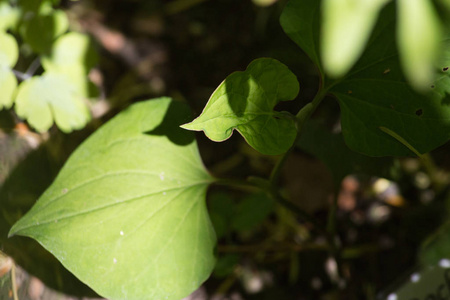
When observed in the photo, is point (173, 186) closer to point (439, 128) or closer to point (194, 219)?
point (194, 219)

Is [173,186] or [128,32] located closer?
[173,186]

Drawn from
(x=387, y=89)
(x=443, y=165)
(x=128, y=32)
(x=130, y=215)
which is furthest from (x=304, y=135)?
(x=128, y=32)

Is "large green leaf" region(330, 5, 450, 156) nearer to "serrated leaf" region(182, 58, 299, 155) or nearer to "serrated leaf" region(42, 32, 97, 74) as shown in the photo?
"serrated leaf" region(182, 58, 299, 155)

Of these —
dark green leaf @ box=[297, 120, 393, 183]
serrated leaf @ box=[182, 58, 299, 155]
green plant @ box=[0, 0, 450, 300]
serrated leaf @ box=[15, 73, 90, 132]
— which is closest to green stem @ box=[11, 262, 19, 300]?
green plant @ box=[0, 0, 450, 300]

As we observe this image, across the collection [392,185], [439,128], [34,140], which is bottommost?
[392,185]

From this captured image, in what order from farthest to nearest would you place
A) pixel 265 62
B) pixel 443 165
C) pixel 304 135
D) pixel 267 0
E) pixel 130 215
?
pixel 443 165
pixel 267 0
pixel 304 135
pixel 130 215
pixel 265 62

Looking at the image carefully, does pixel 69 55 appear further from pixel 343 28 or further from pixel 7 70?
pixel 343 28

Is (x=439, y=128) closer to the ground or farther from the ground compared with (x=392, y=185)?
farther from the ground
